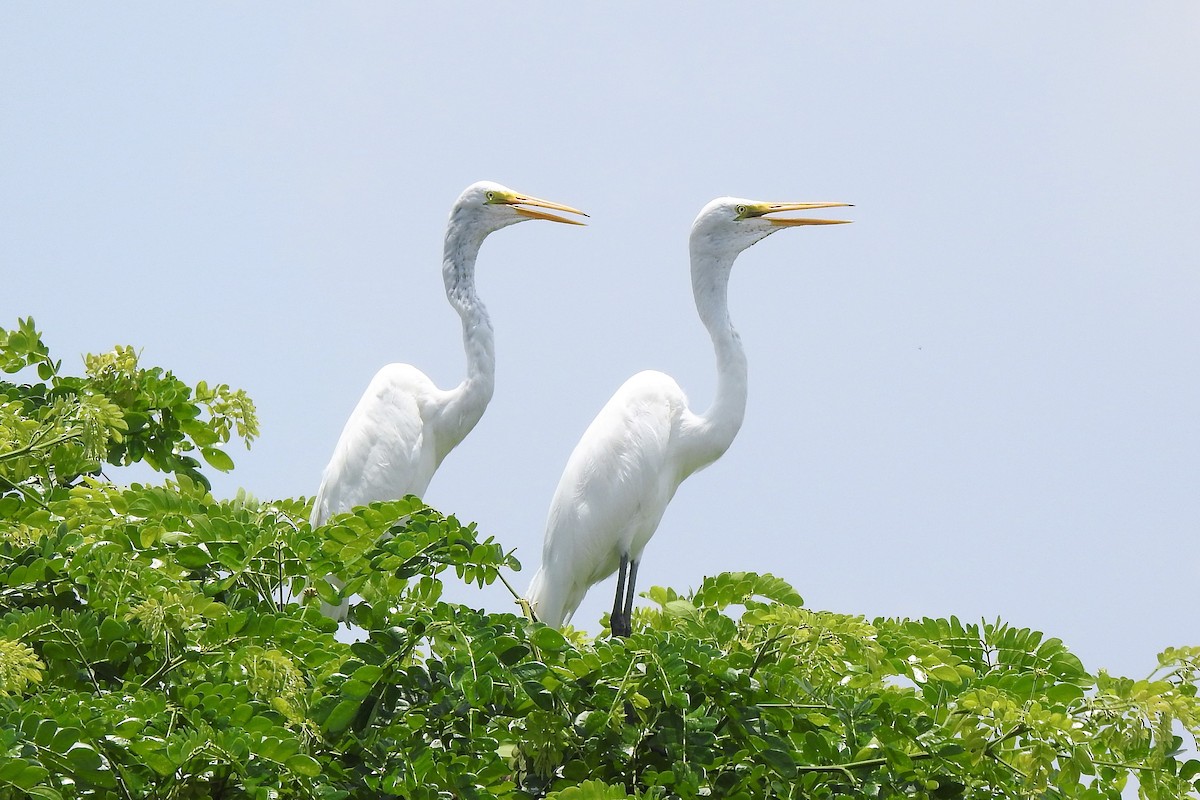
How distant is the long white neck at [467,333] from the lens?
21.7 feet

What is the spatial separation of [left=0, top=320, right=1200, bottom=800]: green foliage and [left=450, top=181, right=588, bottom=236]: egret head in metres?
3.59

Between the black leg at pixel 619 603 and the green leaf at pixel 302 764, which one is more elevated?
the black leg at pixel 619 603

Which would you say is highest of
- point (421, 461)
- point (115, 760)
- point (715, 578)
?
point (421, 461)

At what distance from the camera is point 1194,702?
9.23 feet

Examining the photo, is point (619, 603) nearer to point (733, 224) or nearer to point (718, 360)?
point (718, 360)

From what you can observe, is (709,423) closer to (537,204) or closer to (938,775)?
(537,204)

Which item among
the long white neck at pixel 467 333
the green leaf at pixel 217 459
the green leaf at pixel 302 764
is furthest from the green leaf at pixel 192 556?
the long white neck at pixel 467 333

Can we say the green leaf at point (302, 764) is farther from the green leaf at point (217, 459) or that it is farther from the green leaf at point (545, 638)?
the green leaf at point (217, 459)

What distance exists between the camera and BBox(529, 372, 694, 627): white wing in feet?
19.1

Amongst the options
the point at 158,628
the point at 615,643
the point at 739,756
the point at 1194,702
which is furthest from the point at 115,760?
the point at 1194,702

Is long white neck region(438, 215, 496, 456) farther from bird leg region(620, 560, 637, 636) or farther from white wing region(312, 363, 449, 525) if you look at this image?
bird leg region(620, 560, 637, 636)

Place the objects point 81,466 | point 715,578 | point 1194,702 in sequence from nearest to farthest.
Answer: point 1194,702, point 715,578, point 81,466

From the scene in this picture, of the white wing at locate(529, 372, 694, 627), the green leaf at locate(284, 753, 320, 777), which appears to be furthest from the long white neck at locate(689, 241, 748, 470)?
the green leaf at locate(284, 753, 320, 777)

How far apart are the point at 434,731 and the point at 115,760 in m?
0.69
